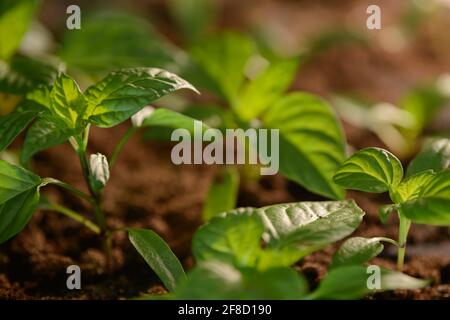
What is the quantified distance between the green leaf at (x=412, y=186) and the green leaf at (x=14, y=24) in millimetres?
723

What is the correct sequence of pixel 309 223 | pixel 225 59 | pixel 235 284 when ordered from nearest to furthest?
pixel 235 284
pixel 309 223
pixel 225 59

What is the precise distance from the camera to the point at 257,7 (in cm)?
208

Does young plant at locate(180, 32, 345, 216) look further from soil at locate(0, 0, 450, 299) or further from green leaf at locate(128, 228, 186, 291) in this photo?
green leaf at locate(128, 228, 186, 291)

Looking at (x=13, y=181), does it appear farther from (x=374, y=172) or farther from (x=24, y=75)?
(x=374, y=172)

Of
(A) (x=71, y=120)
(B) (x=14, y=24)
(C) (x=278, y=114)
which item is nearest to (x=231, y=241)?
(A) (x=71, y=120)

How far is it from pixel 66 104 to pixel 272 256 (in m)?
0.36

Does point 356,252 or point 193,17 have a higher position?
point 193,17

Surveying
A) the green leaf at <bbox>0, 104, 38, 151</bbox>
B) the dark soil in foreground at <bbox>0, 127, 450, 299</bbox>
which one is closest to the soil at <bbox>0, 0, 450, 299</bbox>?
the dark soil in foreground at <bbox>0, 127, 450, 299</bbox>

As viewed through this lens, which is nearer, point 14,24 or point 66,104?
point 66,104

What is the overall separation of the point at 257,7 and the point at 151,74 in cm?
124

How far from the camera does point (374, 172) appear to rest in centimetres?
93

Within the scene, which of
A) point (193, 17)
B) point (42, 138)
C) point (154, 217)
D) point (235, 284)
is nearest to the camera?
point (235, 284)

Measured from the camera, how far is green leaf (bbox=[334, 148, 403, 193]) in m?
0.92
